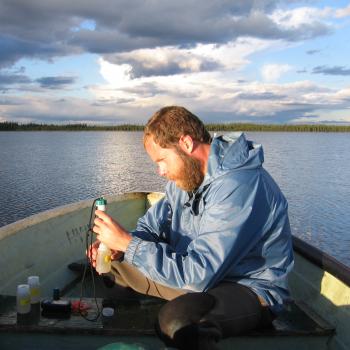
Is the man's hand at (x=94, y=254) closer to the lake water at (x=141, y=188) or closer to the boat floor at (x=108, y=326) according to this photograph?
the boat floor at (x=108, y=326)

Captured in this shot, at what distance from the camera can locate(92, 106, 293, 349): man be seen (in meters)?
2.32

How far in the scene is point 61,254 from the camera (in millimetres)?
4305

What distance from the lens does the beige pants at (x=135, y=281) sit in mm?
3068

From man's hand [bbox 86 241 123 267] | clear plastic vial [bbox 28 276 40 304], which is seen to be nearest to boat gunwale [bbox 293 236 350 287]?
man's hand [bbox 86 241 123 267]

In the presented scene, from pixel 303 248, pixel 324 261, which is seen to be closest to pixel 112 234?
pixel 324 261

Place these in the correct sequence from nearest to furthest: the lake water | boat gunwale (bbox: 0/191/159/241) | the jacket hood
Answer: the jacket hood → boat gunwale (bbox: 0/191/159/241) → the lake water

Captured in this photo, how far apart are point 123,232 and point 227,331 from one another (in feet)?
2.54

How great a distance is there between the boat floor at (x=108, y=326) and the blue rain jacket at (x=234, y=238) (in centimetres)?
45

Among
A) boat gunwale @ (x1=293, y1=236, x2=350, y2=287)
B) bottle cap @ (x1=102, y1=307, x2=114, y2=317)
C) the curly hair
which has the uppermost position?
the curly hair

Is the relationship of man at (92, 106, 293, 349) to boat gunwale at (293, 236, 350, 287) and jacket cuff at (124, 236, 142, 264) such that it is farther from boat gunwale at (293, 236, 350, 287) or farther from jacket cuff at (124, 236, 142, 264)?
boat gunwale at (293, 236, 350, 287)

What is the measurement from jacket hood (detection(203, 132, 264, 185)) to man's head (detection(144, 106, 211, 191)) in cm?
11

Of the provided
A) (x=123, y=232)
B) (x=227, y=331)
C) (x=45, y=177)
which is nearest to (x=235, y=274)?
(x=227, y=331)

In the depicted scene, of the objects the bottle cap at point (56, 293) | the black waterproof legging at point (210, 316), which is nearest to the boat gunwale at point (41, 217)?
the bottle cap at point (56, 293)

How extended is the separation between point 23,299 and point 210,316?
1225 mm
